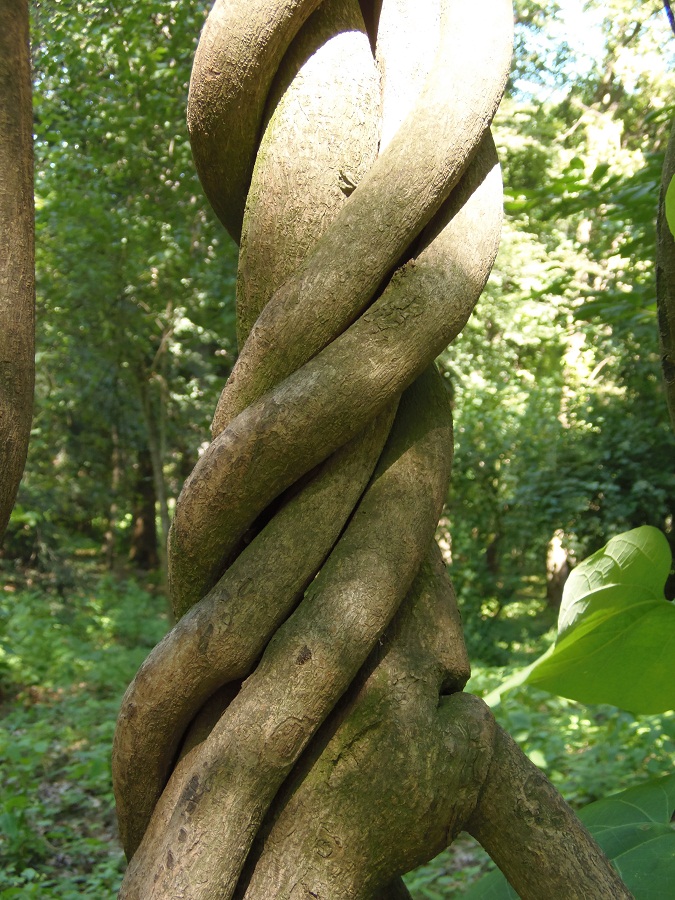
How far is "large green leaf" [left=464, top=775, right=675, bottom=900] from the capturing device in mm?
837

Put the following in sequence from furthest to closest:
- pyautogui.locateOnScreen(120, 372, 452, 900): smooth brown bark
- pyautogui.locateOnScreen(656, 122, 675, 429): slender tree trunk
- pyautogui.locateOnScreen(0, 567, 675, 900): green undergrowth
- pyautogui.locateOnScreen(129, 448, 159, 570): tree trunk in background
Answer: pyautogui.locateOnScreen(129, 448, 159, 570): tree trunk in background, pyautogui.locateOnScreen(0, 567, 675, 900): green undergrowth, pyautogui.locateOnScreen(656, 122, 675, 429): slender tree trunk, pyautogui.locateOnScreen(120, 372, 452, 900): smooth brown bark

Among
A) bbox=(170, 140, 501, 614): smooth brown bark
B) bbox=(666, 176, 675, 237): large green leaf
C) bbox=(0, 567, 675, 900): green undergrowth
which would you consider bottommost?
bbox=(0, 567, 675, 900): green undergrowth

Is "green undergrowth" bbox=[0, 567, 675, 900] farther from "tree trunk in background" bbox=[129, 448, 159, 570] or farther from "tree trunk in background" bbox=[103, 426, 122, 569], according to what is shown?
"tree trunk in background" bbox=[129, 448, 159, 570]

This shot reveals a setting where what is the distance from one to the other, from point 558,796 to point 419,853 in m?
0.14

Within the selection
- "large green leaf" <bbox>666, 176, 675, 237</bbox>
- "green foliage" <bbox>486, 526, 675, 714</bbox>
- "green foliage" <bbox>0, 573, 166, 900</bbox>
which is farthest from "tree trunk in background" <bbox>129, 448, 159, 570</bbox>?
"large green leaf" <bbox>666, 176, 675, 237</bbox>

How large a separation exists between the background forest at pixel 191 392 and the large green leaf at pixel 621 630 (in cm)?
89

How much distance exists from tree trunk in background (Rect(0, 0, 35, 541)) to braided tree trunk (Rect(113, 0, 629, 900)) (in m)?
0.18

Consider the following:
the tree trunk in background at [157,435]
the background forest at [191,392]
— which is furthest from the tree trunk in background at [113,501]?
the tree trunk in background at [157,435]

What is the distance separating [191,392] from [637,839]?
7.04m

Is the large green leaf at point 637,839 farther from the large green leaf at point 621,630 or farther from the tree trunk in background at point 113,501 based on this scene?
the tree trunk in background at point 113,501

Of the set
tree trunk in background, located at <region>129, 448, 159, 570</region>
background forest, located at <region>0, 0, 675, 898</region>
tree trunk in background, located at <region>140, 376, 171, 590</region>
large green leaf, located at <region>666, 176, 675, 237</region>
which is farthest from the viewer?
tree trunk in background, located at <region>129, 448, 159, 570</region>

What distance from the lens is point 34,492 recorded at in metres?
6.25

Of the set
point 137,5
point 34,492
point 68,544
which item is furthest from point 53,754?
point 68,544

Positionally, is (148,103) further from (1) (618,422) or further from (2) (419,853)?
(2) (419,853)
